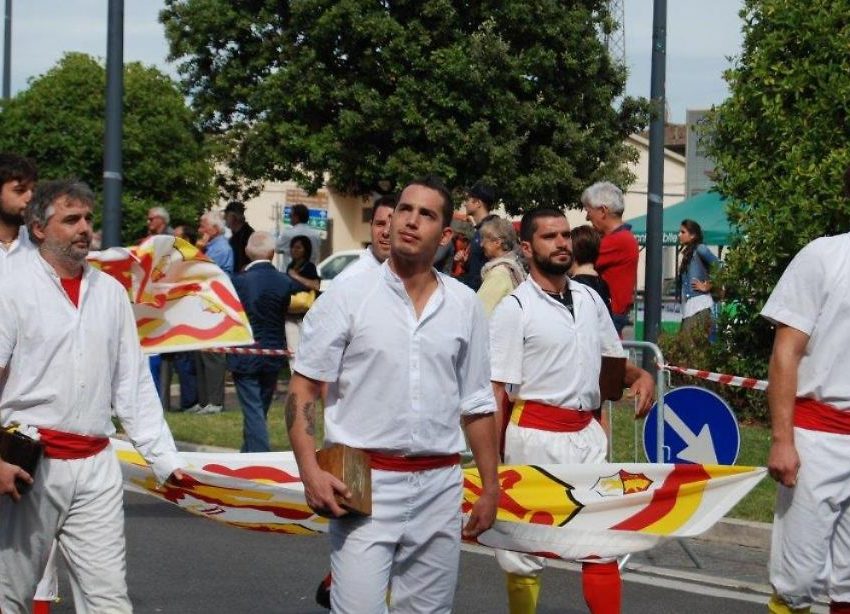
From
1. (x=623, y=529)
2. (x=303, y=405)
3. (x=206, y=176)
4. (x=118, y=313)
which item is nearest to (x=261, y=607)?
(x=623, y=529)

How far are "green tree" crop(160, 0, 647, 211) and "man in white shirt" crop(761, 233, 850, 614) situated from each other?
20619 mm

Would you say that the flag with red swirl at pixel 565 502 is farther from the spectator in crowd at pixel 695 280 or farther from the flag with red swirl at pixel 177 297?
Answer: the spectator in crowd at pixel 695 280

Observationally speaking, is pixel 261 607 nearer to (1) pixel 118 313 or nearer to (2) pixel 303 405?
(1) pixel 118 313

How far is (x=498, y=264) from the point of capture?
9.19m

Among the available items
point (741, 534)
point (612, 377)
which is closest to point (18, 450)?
point (612, 377)

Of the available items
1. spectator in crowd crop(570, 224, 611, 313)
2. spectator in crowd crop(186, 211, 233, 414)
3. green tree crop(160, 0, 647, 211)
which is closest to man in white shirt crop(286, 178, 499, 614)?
spectator in crowd crop(570, 224, 611, 313)

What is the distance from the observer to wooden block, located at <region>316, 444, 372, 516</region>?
4945 mm

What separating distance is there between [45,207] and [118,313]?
47cm

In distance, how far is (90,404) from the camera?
5.86 m

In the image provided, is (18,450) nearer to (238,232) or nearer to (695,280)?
(695,280)

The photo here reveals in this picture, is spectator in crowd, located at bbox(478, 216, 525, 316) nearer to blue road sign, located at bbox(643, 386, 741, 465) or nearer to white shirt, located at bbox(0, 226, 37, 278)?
blue road sign, located at bbox(643, 386, 741, 465)

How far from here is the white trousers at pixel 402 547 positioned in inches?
198

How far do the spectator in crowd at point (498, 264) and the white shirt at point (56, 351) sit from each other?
11.1 feet

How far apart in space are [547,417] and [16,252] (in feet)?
7.59
